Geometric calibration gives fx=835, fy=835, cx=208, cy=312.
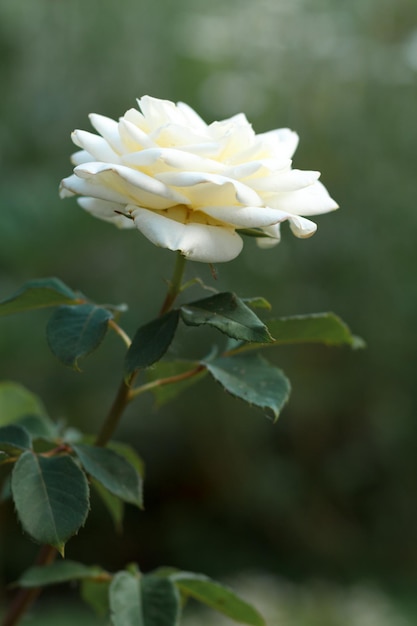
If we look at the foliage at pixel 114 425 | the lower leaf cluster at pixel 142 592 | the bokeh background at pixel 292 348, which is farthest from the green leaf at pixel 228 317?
the bokeh background at pixel 292 348

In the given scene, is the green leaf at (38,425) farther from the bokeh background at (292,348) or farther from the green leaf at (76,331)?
the bokeh background at (292,348)

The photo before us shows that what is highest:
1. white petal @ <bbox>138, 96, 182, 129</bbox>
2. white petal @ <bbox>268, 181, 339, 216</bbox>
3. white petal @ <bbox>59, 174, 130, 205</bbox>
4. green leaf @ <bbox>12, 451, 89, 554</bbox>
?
white petal @ <bbox>138, 96, 182, 129</bbox>

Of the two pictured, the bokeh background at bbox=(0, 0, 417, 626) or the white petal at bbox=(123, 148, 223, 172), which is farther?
the bokeh background at bbox=(0, 0, 417, 626)

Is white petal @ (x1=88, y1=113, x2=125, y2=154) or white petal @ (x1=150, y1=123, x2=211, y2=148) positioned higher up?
white petal @ (x1=150, y1=123, x2=211, y2=148)

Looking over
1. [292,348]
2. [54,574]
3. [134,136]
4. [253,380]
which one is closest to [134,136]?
[134,136]

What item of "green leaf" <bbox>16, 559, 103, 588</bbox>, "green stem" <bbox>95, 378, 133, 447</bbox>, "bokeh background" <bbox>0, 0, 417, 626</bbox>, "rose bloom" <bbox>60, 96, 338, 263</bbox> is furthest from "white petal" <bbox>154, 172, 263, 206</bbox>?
"bokeh background" <bbox>0, 0, 417, 626</bbox>

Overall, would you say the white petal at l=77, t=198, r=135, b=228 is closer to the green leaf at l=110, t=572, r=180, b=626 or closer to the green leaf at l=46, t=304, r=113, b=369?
the green leaf at l=46, t=304, r=113, b=369

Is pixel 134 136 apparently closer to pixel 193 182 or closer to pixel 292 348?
pixel 193 182
